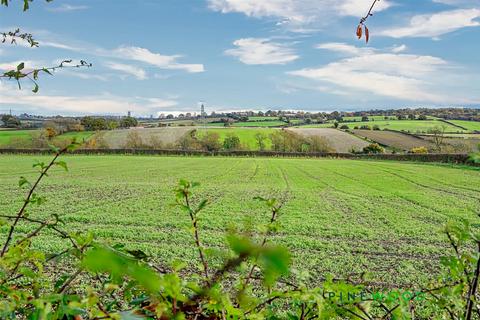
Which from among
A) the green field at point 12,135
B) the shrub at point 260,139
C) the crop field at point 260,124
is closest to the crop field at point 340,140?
the shrub at point 260,139

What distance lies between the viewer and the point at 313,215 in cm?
1575

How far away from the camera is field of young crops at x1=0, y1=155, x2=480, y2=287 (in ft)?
32.7

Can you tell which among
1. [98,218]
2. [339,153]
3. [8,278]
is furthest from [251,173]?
[8,278]

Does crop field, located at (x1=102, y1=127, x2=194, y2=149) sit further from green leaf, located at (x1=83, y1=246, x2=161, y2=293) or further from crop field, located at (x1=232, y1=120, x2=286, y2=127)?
green leaf, located at (x1=83, y1=246, x2=161, y2=293)

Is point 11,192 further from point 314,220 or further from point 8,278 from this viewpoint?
point 8,278

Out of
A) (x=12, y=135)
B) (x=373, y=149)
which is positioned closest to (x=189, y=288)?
(x=373, y=149)

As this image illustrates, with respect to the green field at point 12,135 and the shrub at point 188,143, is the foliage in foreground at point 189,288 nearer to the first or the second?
the shrub at point 188,143

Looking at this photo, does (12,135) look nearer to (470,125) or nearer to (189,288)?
(189,288)

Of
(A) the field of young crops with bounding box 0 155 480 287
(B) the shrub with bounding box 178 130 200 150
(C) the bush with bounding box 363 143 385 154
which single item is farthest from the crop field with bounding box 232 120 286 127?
(A) the field of young crops with bounding box 0 155 480 287

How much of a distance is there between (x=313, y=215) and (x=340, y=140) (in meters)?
56.0

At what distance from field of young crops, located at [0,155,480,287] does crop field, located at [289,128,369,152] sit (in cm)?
3452

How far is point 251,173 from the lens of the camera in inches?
1379

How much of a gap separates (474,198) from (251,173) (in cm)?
1854

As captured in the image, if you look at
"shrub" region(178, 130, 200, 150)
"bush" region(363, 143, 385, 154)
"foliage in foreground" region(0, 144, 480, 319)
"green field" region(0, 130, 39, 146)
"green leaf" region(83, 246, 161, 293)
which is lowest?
"bush" region(363, 143, 385, 154)
